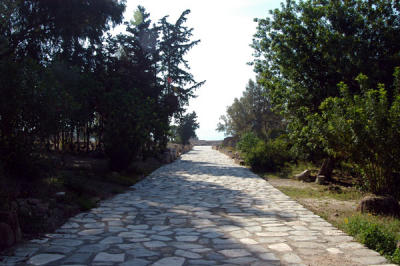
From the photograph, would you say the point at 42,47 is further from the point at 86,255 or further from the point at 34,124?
the point at 86,255

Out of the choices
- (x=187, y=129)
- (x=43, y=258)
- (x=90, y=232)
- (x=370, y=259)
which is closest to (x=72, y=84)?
(x=90, y=232)

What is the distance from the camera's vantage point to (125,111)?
39.2 ft

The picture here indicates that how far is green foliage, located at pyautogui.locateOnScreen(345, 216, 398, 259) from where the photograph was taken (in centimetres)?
424

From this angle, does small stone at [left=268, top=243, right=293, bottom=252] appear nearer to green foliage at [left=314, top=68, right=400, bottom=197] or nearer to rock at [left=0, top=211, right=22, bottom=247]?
rock at [left=0, top=211, right=22, bottom=247]

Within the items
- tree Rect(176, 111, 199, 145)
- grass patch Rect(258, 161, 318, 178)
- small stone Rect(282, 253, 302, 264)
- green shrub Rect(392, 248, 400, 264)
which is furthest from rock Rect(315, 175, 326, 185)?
tree Rect(176, 111, 199, 145)

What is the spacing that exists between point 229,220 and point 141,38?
19786mm

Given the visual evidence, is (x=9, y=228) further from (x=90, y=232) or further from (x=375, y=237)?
(x=375, y=237)

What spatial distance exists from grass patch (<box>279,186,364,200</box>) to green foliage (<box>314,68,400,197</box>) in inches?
56.8

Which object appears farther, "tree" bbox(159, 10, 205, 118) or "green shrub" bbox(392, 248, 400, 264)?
"tree" bbox(159, 10, 205, 118)

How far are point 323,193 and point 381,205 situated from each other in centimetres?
334

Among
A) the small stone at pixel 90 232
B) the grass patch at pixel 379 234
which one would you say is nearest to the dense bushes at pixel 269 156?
the grass patch at pixel 379 234

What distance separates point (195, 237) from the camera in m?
4.81

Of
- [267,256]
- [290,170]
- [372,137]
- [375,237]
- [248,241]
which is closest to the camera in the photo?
[267,256]

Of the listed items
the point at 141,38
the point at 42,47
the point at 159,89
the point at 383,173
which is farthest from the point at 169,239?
the point at 141,38
